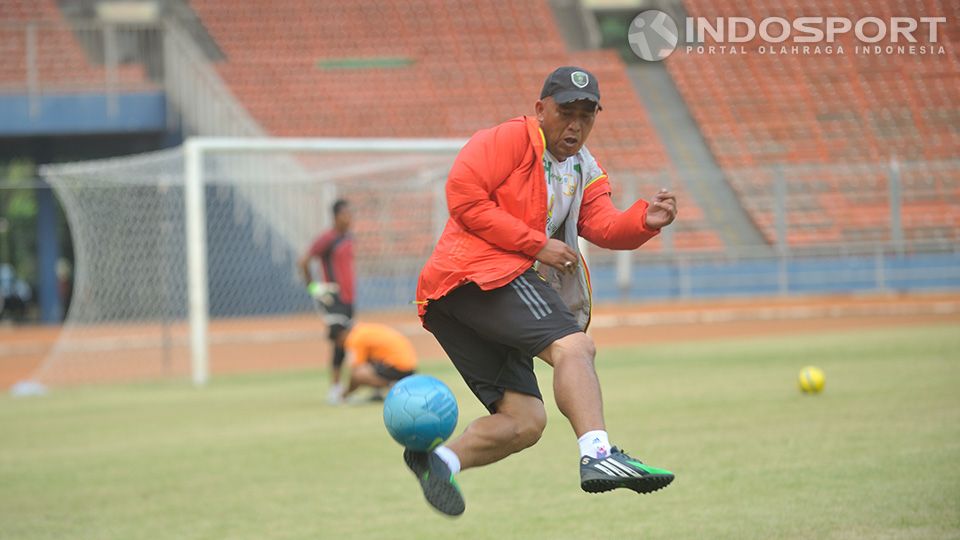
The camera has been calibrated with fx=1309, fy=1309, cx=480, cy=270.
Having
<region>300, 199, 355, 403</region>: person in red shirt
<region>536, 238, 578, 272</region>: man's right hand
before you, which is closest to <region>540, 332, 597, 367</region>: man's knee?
<region>536, 238, 578, 272</region>: man's right hand

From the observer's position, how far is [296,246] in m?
26.1

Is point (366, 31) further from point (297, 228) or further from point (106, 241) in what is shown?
point (106, 241)

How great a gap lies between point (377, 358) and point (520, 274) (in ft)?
29.2

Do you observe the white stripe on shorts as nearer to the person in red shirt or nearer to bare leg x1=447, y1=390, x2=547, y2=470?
bare leg x1=447, y1=390, x2=547, y2=470

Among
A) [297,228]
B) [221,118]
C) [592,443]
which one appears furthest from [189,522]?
[221,118]

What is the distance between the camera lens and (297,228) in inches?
1030

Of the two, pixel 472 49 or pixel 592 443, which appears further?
pixel 472 49

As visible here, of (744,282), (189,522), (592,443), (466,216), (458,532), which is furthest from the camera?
(744,282)

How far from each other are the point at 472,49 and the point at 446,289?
101ft
